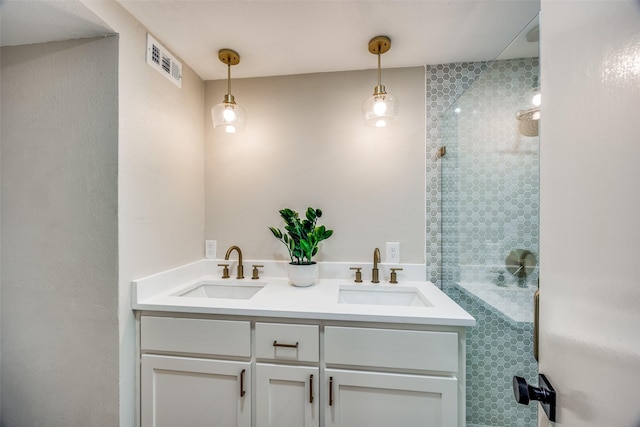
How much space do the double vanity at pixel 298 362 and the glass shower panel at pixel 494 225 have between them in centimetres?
38

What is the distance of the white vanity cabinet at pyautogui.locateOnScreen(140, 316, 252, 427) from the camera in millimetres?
1166

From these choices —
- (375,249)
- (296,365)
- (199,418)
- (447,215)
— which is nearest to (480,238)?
(447,215)

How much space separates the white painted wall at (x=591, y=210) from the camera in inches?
13.4

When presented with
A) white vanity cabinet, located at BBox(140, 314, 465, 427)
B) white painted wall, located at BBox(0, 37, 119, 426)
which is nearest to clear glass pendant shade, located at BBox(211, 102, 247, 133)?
white painted wall, located at BBox(0, 37, 119, 426)

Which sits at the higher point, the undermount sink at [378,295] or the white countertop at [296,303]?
the white countertop at [296,303]

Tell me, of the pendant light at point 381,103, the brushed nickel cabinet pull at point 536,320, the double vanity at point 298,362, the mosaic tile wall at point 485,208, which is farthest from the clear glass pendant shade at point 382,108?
the brushed nickel cabinet pull at point 536,320

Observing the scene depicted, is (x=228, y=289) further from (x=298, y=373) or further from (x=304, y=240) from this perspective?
(x=298, y=373)

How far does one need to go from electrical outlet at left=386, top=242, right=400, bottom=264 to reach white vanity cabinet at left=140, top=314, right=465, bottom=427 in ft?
1.89

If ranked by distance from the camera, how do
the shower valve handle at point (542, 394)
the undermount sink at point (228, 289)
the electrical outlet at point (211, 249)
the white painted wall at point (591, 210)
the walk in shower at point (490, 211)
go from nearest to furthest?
the white painted wall at point (591, 210), the shower valve handle at point (542, 394), the walk in shower at point (490, 211), the undermount sink at point (228, 289), the electrical outlet at point (211, 249)

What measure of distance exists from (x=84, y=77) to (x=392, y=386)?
188 cm

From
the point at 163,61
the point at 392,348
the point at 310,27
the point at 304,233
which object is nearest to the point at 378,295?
the point at 392,348

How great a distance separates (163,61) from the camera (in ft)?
4.67

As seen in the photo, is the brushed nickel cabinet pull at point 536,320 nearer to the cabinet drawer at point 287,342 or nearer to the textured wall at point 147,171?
the cabinet drawer at point 287,342

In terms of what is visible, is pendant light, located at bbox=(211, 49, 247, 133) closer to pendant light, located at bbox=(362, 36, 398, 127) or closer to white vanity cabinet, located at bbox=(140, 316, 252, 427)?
pendant light, located at bbox=(362, 36, 398, 127)
